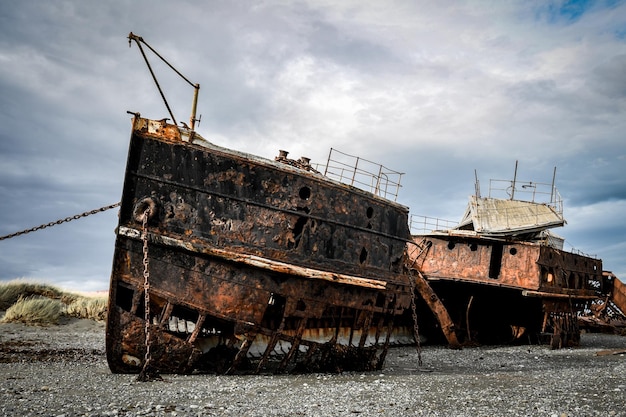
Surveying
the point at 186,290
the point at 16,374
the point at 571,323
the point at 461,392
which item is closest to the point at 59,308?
the point at 16,374

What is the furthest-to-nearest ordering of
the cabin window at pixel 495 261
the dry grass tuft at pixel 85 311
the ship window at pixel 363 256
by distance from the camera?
1. the dry grass tuft at pixel 85 311
2. the cabin window at pixel 495 261
3. the ship window at pixel 363 256

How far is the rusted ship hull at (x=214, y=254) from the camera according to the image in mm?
6699

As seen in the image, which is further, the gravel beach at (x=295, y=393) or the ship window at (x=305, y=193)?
the ship window at (x=305, y=193)

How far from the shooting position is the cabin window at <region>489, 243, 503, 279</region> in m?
14.4

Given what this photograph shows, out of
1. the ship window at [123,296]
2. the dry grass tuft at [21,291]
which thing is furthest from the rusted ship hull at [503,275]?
the dry grass tuft at [21,291]

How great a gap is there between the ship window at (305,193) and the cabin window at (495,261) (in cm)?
861

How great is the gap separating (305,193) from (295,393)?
8.88 feet

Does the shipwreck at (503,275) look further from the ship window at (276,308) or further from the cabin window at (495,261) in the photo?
the ship window at (276,308)

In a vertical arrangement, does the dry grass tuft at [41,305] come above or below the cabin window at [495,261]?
below

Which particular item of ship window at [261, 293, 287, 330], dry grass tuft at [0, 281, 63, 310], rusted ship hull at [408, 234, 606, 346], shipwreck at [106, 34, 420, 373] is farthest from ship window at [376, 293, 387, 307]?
dry grass tuft at [0, 281, 63, 310]

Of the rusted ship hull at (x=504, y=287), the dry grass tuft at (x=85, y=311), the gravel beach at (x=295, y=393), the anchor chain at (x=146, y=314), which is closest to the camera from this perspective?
the gravel beach at (x=295, y=393)

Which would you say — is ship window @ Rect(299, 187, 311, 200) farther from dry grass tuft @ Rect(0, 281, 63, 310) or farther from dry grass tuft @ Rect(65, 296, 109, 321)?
dry grass tuft @ Rect(0, 281, 63, 310)

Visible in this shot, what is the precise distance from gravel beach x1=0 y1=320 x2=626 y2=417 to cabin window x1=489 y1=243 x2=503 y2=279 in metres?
5.84

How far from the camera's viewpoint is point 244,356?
6.98 meters
